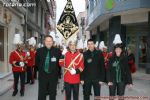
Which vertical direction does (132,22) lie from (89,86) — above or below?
above

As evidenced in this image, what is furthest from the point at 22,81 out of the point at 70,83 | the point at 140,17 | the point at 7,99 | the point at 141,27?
the point at 141,27

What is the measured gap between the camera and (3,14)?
60.5 feet

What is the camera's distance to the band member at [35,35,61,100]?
845 cm

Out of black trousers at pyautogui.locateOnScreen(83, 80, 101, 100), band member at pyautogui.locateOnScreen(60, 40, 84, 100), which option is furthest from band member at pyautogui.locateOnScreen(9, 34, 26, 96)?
band member at pyautogui.locateOnScreen(60, 40, 84, 100)

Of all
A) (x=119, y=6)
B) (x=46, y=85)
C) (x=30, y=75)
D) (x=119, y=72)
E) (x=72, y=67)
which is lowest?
(x=30, y=75)

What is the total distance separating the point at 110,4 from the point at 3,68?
Answer: 31.8 ft

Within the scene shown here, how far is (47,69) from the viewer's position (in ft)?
27.7

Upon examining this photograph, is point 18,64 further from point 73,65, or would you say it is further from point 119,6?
point 119,6

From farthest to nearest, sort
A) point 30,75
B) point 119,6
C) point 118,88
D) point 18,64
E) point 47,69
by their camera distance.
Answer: point 119,6, point 30,75, point 18,64, point 118,88, point 47,69

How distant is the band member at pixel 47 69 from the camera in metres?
8.45

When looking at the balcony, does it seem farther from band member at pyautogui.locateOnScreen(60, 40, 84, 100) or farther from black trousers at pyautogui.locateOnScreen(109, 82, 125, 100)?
band member at pyautogui.locateOnScreen(60, 40, 84, 100)

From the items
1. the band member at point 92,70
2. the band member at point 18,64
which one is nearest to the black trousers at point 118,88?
the band member at point 92,70

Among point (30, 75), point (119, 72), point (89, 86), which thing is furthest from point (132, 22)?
point (119, 72)

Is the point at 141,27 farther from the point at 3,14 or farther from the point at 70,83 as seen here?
the point at 70,83
